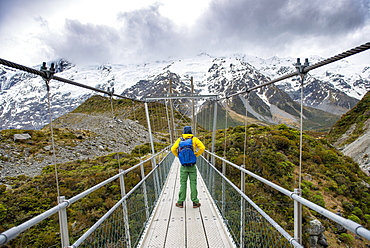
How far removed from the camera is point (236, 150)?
11.7 m

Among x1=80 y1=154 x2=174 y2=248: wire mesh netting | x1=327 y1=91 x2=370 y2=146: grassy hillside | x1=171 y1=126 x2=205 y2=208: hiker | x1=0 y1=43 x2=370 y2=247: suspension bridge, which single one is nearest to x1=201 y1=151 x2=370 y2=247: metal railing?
x1=0 y1=43 x2=370 y2=247: suspension bridge

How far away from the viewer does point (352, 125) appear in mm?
24234

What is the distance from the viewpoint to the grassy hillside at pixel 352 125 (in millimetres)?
21812

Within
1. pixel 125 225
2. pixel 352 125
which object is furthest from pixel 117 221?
pixel 352 125

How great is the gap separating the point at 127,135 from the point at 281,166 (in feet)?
60.0

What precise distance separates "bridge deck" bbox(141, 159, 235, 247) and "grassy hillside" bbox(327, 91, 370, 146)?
22.4 meters

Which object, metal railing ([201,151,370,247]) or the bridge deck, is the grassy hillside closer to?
the bridge deck

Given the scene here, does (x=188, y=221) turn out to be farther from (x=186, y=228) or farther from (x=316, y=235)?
(x=316, y=235)

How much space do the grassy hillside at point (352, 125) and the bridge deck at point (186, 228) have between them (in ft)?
73.6

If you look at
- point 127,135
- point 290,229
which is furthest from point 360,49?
point 127,135

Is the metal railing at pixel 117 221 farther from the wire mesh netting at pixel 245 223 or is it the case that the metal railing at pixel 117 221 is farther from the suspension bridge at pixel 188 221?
the wire mesh netting at pixel 245 223

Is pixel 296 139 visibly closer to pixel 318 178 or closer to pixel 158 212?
pixel 318 178

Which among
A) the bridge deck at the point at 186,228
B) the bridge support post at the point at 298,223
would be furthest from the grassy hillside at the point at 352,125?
the bridge support post at the point at 298,223

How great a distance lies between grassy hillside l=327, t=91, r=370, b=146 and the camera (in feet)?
71.6
